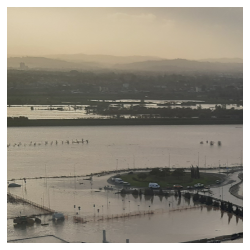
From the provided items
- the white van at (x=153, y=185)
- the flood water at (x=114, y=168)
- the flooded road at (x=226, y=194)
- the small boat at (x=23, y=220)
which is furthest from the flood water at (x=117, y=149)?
the small boat at (x=23, y=220)

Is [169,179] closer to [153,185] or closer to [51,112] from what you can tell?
[153,185]

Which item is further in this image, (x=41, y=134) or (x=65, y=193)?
(x=41, y=134)

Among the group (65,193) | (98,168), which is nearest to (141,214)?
(65,193)

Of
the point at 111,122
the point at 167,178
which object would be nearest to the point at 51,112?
the point at 111,122

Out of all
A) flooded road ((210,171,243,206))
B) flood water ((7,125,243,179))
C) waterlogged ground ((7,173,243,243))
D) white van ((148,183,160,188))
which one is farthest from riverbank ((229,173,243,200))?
flood water ((7,125,243,179))

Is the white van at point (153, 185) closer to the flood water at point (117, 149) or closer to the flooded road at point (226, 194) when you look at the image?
the flooded road at point (226, 194)

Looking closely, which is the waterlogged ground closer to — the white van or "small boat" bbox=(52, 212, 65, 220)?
"small boat" bbox=(52, 212, 65, 220)

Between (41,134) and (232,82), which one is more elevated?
(232,82)

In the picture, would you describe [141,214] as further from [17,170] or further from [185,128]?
[185,128]
